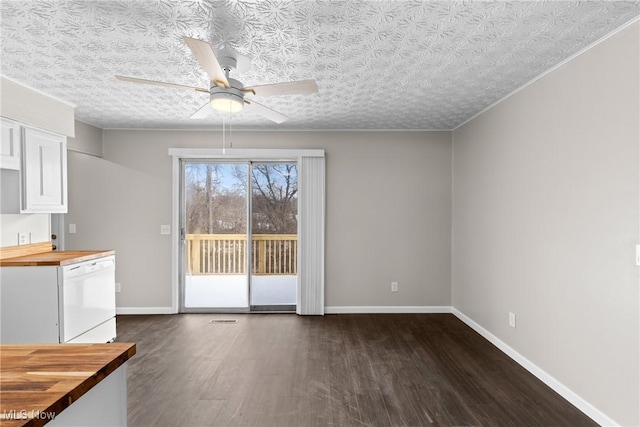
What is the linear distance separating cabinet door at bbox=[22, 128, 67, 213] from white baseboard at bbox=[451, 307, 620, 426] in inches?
184

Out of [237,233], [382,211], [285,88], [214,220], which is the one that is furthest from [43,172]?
[382,211]

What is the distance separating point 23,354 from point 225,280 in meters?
3.47

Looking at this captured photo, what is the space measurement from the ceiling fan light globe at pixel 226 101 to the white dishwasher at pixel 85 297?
2.02 meters

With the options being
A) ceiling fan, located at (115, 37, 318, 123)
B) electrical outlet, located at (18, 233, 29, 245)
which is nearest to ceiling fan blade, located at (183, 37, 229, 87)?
ceiling fan, located at (115, 37, 318, 123)

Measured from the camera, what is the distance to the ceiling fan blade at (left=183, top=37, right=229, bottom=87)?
5.05 feet

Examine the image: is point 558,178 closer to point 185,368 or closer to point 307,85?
point 307,85

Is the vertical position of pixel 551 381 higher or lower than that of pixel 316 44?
lower

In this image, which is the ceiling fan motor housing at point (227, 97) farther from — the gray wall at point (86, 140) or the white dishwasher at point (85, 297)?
the gray wall at point (86, 140)

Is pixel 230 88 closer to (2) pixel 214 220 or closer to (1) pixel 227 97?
(1) pixel 227 97

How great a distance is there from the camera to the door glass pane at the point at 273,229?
4.50m

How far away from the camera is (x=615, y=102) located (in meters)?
1.99

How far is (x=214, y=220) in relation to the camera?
14.7 ft

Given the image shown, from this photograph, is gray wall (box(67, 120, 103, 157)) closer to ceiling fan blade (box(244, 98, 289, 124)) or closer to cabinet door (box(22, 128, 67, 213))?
cabinet door (box(22, 128, 67, 213))

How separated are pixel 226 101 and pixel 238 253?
278 cm
